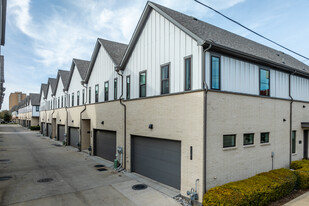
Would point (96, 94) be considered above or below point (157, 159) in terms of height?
above

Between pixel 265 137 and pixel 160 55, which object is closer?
pixel 160 55

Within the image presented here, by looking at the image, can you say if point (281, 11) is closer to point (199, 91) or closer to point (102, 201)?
point (199, 91)

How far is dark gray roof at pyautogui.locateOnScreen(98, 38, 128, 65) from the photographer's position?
16.6 metres

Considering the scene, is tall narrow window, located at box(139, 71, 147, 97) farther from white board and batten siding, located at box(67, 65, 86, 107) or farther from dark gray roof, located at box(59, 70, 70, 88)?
dark gray roof, located at box(59, 70, 70, 88)

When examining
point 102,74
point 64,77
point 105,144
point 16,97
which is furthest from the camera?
point 16,97

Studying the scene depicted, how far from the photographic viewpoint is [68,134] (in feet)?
85.4

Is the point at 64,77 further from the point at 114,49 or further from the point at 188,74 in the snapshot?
the point at 188,74

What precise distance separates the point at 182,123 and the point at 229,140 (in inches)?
93.5

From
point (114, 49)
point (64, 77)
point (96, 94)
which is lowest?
point (96, 94)

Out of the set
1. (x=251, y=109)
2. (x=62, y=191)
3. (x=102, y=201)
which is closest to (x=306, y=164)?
(x=251, y=109)

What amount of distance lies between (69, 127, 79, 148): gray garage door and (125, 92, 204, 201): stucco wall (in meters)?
13.6

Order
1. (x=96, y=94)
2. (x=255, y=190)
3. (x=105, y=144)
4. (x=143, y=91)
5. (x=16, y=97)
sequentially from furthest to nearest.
A: (x=16, y=97) < (x=96, y=94) < (x=105, y=144) < (x=143, y=91) < (x=255, y=190)

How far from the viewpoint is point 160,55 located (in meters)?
11.3

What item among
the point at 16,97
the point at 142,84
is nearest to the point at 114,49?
the point at 142,84
